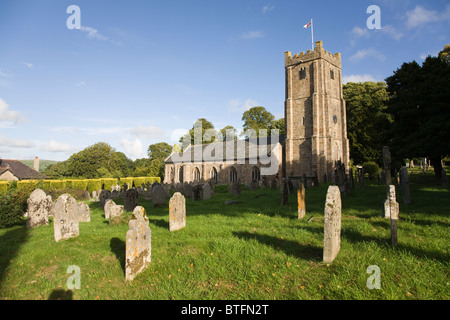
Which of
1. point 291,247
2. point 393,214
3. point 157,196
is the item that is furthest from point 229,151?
point 393,214

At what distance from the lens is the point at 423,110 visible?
1405 centimetres

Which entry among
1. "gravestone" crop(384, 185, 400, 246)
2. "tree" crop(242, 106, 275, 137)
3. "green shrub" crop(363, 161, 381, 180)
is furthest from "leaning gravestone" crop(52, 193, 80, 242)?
"tree" crop(242, 106, 275, 137)

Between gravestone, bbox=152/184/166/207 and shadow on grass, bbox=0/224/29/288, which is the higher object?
gravestone, bbox=152/184/166/207

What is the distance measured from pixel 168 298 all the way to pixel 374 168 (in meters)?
28.8

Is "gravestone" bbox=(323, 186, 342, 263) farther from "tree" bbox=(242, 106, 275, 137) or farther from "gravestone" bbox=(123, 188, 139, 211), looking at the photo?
"tree" bbox=(242, 106, 275, 137)

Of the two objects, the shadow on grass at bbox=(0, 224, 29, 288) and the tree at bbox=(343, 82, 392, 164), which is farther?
the tree at bbox=(343, 82, 392, 164)

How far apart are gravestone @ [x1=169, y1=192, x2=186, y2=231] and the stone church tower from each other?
880 inches

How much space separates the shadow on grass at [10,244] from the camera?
5527mm

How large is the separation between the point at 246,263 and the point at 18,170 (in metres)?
58.7

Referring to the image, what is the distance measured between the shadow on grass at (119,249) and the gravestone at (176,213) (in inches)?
60.8

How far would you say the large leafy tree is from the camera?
12.2 m

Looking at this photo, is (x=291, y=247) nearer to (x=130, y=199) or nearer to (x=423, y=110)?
(x=130, y=199)

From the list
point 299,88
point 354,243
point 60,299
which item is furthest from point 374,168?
point 60,299

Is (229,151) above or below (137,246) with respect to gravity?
above
